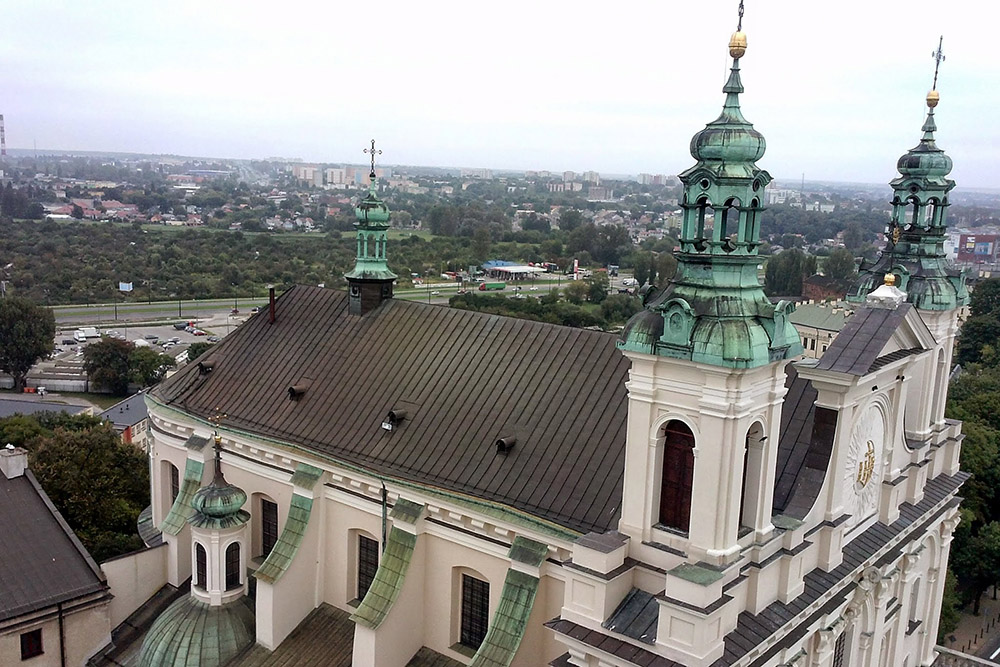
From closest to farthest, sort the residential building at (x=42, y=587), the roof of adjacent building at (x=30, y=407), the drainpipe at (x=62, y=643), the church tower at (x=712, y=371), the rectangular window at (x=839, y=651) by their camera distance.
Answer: the church tower at (x=712, y=371), the rectangular window at (x=839, y=651), the residential building at (x=42, y=587), the drainpipe at (x=62, y=643), the roof of adjacent building at (x=30, y=407)

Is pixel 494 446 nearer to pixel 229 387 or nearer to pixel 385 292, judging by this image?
pixel 385 292

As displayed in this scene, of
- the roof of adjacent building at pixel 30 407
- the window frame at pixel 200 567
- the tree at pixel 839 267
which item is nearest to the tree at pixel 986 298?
the tree at pixel 839 267

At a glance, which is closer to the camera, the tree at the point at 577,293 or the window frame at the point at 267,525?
the window frame at the point at 267,525

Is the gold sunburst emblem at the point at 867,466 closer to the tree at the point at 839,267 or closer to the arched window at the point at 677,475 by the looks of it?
the arched window at the point at 677,475

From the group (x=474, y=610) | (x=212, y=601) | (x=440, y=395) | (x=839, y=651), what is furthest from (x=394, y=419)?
(x=839, y=651)

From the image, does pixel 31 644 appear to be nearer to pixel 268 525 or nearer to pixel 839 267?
pixel 268 525

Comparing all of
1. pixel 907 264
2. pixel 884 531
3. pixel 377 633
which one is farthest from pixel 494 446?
pixel 907 264
